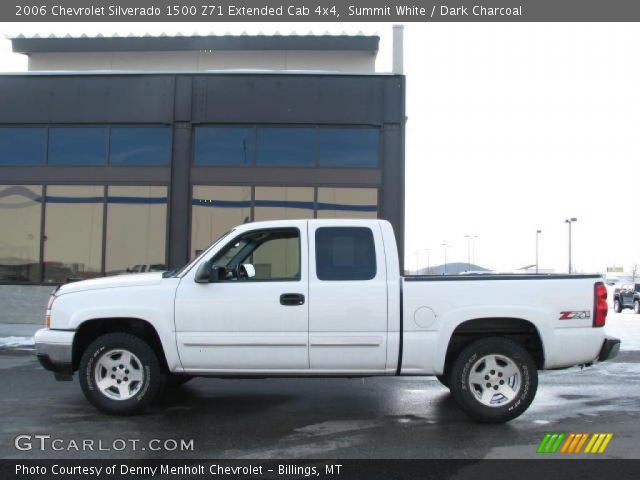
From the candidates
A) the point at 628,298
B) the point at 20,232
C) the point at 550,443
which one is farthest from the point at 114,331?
the point at 628,298

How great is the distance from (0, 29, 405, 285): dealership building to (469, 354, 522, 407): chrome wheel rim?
7.77m

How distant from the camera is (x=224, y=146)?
537 inches

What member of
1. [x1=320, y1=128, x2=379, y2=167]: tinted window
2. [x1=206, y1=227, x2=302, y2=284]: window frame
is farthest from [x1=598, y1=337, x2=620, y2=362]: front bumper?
[x1=320, y1=128, x2=379, y2=167]: tinted window

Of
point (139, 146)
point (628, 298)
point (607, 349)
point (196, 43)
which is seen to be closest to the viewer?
point (607, 349)

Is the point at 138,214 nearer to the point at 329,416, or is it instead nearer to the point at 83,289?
the point at 83,289

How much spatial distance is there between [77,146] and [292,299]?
10504mm

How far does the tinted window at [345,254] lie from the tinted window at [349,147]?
25.9 feet

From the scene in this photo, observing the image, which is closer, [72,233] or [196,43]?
[72,233]

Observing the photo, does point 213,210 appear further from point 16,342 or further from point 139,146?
point 16,342

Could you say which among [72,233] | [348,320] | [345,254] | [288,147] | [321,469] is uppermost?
[288,147]

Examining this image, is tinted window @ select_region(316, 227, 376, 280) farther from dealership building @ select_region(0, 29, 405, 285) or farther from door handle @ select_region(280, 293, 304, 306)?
dealership building @ select_region(0, 29, 405, 285)

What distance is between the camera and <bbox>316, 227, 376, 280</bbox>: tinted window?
5605mm

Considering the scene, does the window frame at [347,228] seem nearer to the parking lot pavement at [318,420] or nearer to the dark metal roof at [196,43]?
the parking lot pavement at [318,420]

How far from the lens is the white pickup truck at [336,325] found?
5.47 metres
